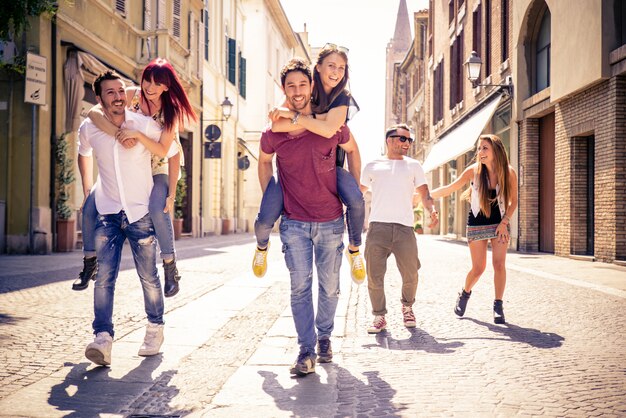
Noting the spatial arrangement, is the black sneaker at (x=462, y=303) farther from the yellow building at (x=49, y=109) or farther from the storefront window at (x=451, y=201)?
the storefront window at (x=451, y=201)

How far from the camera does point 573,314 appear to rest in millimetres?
5805

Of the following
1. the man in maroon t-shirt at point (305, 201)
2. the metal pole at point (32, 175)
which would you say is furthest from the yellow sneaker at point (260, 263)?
the metal pole at point (32, 175)

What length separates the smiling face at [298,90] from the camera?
368 cm

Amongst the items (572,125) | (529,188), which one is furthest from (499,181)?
(529,188)

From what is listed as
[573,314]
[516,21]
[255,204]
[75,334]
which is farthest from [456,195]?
[75,334]

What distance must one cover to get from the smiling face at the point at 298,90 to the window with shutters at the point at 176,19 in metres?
18.3

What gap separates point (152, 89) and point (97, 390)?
1825mm

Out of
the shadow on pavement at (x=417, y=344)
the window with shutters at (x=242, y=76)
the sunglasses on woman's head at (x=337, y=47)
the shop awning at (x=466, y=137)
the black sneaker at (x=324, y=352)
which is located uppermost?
the window with shutters at (x=242, y=76)

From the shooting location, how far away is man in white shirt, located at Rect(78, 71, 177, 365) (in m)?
3.91

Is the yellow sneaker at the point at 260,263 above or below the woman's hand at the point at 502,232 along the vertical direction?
below

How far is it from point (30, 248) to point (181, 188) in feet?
27.6

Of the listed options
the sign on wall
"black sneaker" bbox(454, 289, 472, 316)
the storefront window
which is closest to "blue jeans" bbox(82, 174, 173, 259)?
"black sneaker" bbox(454, 289, 472, 316)

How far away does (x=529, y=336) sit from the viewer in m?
4.78

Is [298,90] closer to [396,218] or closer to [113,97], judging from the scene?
[113,97]
